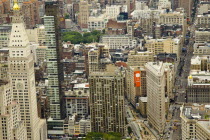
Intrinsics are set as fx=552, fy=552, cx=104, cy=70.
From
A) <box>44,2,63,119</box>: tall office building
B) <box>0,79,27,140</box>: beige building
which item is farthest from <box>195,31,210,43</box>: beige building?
<box>0,79,27,140</box>: beige building

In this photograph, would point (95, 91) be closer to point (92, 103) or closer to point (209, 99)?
point (92, 103)

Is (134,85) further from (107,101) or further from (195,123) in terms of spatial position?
(195,123)

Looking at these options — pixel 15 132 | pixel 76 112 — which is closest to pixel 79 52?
pixel 76 112

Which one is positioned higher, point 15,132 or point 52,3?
point 52,3

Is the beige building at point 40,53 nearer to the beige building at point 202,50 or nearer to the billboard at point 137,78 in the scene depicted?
the beige building at point 202,50

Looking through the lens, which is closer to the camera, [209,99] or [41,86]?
[209,99]

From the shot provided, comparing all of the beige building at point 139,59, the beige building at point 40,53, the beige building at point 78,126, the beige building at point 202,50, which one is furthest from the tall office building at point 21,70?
the beige building at point 202,50
